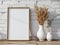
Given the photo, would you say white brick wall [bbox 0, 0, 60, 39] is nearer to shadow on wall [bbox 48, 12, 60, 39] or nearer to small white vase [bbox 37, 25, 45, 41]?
shadow on wall [bbox 48, 12, 60, 39]

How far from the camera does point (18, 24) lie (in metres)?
2.78

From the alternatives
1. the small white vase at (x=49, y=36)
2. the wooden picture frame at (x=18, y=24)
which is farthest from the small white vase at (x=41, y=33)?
the wooden picture frame at (x=18, y=24)

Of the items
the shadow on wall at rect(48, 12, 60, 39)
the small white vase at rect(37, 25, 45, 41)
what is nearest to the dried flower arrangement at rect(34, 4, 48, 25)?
the small white vase at rect(37, 25, 45, 41)

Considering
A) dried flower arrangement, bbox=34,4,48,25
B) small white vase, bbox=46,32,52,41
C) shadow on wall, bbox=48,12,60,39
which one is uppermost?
→ dried flower arrangement, bbox=34,4,48,25

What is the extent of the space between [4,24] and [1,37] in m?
0.25

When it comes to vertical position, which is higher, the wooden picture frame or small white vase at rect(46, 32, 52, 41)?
the wooden picture frame

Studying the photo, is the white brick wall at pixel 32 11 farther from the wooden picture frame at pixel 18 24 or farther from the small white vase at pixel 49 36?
the small white vase at pixel 49 36

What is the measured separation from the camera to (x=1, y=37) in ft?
9.20

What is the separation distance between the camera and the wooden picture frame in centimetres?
276

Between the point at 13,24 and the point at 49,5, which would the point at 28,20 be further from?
the point at 49,5

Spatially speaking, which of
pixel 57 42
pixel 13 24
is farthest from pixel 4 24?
pixel 57 42

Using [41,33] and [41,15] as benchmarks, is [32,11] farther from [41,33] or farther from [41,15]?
[41,33]

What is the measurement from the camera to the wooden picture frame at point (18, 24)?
2762 mm

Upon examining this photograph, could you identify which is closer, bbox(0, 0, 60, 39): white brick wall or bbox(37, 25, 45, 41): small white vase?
bbox(37, 25, 45, 41): small white vase
